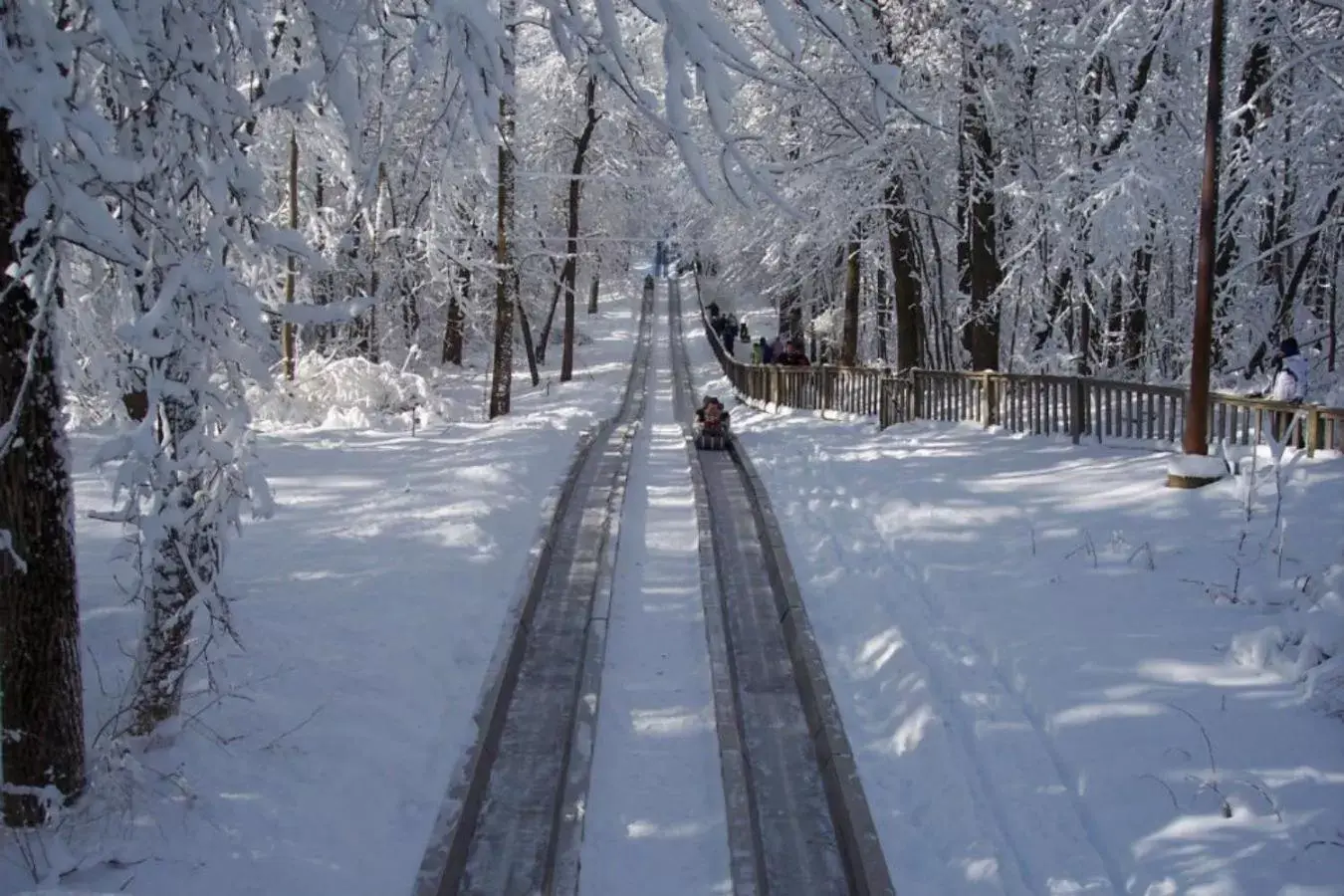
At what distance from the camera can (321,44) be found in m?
3.73

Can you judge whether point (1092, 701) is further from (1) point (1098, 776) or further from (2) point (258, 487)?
(2) point (258, 487)

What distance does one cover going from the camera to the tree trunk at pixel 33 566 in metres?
4.29

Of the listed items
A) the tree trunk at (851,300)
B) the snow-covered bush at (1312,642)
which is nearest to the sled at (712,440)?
the tree trunk at (851,300)

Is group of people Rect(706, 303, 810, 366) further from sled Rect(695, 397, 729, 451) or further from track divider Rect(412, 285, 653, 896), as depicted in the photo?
track divider Rect(412, 285, 653, 896)

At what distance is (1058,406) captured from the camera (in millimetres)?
14930

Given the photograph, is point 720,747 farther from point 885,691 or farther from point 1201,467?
point 1201,467

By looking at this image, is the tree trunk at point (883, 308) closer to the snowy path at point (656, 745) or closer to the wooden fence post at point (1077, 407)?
the wooden fence post at point (1077, 407)

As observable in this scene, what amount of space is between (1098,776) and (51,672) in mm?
5342

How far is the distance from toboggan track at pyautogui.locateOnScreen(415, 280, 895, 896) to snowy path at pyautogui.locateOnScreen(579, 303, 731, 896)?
12 cm

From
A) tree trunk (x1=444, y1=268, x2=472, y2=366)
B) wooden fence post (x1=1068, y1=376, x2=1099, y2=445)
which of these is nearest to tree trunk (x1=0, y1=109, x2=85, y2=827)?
wooden fence post (x1=1068, y1=376, x2=1099, y2=445)

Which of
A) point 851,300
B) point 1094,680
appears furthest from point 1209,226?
point 851,300

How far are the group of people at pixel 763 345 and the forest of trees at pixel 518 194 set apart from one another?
146 cm

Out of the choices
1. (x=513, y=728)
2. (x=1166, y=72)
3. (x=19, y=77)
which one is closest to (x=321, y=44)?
(x=19, y=77)

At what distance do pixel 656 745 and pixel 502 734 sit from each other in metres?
1.03
